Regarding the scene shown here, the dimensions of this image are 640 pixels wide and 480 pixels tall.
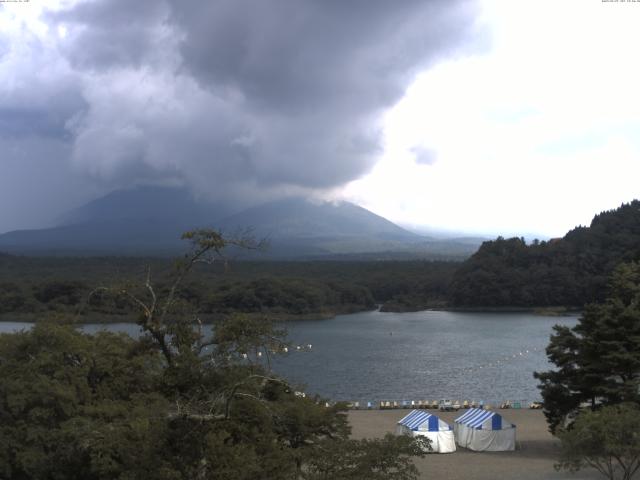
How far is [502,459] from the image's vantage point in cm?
1619

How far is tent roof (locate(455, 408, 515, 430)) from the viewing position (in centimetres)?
1720

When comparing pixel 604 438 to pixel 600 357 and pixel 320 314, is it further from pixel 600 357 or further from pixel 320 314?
pixel 320 314

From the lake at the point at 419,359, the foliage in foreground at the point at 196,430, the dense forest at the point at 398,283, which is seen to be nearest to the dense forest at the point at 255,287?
the dense forest at the point at 398,283

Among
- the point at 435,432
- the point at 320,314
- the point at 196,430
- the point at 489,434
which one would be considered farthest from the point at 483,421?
the point at 320,314

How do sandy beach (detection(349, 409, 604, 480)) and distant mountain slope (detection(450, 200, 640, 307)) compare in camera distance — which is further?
distant mountain slope (detection(450, 200, 640, 307))

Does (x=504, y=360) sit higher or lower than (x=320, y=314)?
higher

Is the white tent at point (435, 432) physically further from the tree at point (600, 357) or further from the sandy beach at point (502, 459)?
the tree at point (600, 357)

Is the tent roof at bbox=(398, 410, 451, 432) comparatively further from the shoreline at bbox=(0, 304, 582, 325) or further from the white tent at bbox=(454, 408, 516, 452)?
the shoreline at bbox=(0, 304, 582, 325)

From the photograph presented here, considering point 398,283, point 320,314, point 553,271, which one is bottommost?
point 320,314

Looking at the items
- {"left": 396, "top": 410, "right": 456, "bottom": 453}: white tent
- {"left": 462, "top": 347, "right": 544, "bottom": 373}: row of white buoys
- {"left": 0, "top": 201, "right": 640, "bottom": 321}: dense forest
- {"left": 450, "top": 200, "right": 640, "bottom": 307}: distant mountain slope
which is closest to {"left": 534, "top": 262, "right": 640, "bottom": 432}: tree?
{"left": 396, "top": 410, "right": 456, "bottom": 453}: white tent

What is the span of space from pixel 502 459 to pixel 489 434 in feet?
3.79

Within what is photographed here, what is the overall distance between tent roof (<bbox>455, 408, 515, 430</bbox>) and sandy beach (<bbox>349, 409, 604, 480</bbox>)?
2.06 ft

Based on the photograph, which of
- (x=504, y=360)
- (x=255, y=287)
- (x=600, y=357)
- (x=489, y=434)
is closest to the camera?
(x=600, y=357)

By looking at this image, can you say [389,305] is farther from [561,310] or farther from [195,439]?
[195,439]
